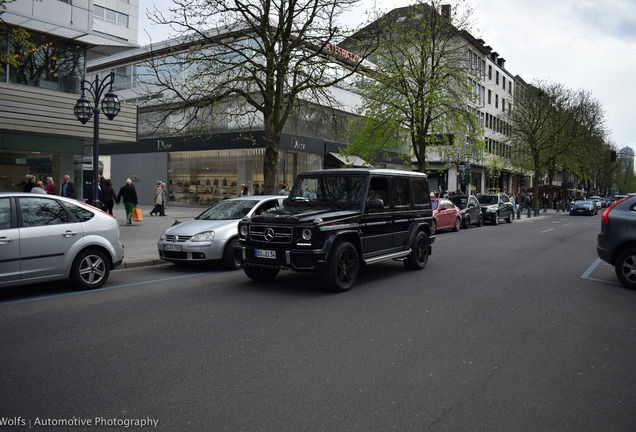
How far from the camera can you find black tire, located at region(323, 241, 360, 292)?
732 centimetres

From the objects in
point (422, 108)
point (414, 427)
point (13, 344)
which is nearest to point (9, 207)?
point (13, 344)

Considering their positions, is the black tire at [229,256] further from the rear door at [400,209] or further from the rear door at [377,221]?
the rear door at [400,209]

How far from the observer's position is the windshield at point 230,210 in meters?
10.5

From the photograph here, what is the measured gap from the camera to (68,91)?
2044cm

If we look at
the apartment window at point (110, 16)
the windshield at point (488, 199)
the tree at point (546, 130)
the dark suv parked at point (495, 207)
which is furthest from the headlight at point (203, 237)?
the apartment window at point (110, 16)

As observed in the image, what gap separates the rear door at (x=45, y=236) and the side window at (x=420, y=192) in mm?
6174

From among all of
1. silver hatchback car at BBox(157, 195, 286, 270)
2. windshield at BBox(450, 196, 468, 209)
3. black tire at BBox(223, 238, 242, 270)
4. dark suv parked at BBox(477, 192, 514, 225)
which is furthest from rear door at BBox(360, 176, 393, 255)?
dark suv parked at BBox(477, 192, 514, 225)

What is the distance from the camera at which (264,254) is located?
751 cm

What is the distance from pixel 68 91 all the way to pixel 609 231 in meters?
20.4

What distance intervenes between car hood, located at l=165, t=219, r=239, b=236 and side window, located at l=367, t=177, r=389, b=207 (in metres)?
3.10

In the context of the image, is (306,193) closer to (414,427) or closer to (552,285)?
(552,285)

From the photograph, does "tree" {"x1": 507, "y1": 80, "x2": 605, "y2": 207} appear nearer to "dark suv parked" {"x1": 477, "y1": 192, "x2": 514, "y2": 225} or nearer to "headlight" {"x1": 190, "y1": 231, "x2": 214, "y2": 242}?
"dark suv parked" {"x1": 477, "y1": 192, "x2": 514, "y2": 225}

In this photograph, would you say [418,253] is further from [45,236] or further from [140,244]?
[140,244]

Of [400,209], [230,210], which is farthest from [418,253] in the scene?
[230,210]
